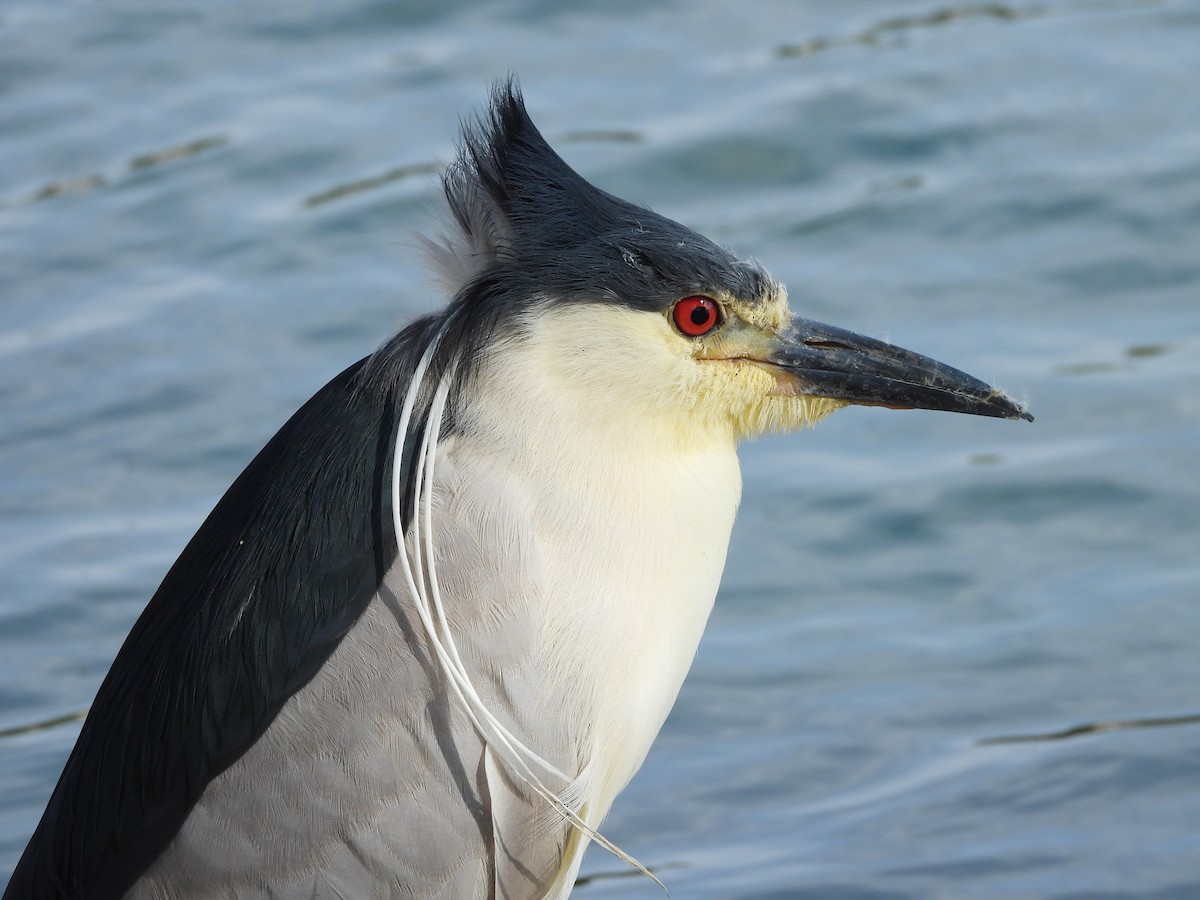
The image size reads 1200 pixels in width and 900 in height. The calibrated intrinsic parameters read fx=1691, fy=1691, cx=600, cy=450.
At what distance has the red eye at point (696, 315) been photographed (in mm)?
3291

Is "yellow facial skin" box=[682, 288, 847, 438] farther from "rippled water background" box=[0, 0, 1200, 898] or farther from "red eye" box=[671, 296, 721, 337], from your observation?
"rippled water background" box=[0, 0, 1200, 898]

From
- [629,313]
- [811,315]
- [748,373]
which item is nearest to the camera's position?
[629,313]

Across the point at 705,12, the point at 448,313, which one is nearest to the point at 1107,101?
the point at 705,12

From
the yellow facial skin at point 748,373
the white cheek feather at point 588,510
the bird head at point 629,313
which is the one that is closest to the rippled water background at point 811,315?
the bird head at point 629,313

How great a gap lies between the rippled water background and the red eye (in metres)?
0.59

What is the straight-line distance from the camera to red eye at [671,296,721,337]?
130 inches

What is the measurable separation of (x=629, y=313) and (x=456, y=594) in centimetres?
63

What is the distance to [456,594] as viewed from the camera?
313cm

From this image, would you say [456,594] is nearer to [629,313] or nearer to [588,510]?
[588,510]

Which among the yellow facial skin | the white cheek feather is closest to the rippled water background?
the white cheek feather

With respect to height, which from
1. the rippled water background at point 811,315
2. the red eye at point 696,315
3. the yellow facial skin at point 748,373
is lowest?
the rippled water background at point 811,315

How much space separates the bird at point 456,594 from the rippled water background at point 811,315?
40 centimetres

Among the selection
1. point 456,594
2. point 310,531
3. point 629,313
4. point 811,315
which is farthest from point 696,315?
point 811,315

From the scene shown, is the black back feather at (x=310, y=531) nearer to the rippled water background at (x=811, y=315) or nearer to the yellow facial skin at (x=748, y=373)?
the yellow facial skin at (x=748, y=373)
